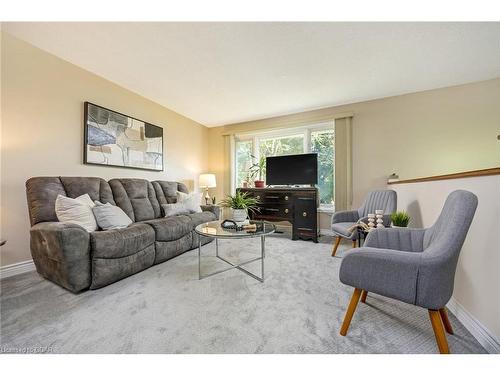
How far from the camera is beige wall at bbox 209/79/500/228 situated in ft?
8.89

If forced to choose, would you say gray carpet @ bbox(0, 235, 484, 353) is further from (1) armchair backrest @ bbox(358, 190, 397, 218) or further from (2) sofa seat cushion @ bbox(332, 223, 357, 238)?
(1) armchair backrest @ bbox(358, 190, 397, 218)

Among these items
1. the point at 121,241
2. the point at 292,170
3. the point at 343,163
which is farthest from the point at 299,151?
the point at 121,241

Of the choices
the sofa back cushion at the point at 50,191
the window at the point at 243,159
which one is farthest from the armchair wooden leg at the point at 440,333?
the window at the point at 243,159

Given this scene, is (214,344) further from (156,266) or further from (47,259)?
(47,259)

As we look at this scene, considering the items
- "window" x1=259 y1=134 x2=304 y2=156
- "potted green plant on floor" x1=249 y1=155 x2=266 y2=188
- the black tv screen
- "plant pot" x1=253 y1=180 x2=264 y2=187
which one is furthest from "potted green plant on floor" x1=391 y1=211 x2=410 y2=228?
"potted green plant on floor" x1=249 y1=155 x2=266 y2=188

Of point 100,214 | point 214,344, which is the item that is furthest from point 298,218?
point 100,214

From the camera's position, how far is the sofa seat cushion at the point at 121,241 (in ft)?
5.45

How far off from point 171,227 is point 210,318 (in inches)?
49.7

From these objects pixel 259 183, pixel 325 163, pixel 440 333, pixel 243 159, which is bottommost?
pixel 440 333

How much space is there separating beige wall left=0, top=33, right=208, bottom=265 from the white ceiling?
0.54 ft

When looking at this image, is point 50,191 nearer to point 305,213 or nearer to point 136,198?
point 136,198

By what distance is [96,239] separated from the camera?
166cm

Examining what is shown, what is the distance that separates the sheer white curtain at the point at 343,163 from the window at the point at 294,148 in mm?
155
